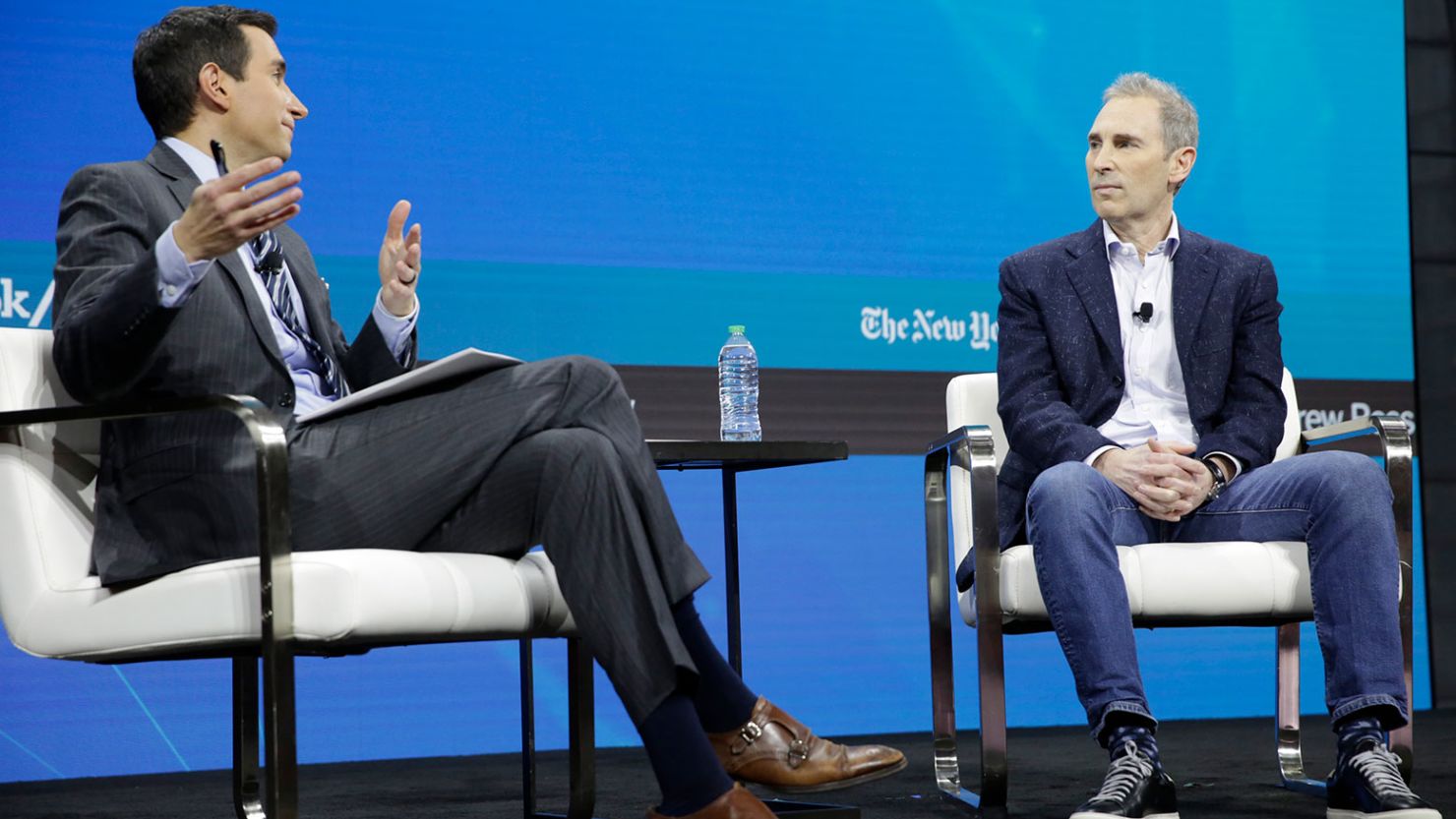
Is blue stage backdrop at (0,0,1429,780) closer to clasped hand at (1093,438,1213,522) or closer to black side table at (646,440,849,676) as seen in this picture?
black side table at (646,440,849,676)

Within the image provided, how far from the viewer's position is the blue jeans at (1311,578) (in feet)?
7.62

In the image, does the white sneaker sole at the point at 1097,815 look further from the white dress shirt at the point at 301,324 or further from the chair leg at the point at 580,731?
the white dress shirt at the point at 301,324

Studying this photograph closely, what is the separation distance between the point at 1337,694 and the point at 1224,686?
2.01 metres

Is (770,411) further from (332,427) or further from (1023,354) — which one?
(332,427)

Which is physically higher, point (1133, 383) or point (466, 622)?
point (1133, 383)

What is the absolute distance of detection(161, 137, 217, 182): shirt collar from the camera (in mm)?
2258

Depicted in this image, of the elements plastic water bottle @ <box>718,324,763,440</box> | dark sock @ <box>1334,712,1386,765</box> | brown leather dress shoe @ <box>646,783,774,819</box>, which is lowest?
dark sock @ <box>1334,712,1386,765</box>

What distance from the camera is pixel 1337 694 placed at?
2379 mm

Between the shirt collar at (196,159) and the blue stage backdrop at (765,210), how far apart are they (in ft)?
3.99

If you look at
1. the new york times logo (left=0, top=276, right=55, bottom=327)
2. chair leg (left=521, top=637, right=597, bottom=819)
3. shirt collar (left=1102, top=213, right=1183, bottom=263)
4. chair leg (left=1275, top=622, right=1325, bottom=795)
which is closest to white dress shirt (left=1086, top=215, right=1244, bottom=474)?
shirt collar (left=1102, top=213, right=1183, bottom=263)

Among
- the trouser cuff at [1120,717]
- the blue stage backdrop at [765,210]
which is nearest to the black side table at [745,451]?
the trouser cuff at [1120,717]

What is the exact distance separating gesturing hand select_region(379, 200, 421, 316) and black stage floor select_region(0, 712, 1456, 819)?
920mm

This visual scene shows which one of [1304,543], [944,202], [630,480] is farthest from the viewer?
[944,202]

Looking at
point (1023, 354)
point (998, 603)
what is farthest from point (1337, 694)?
point (1023, 354)
